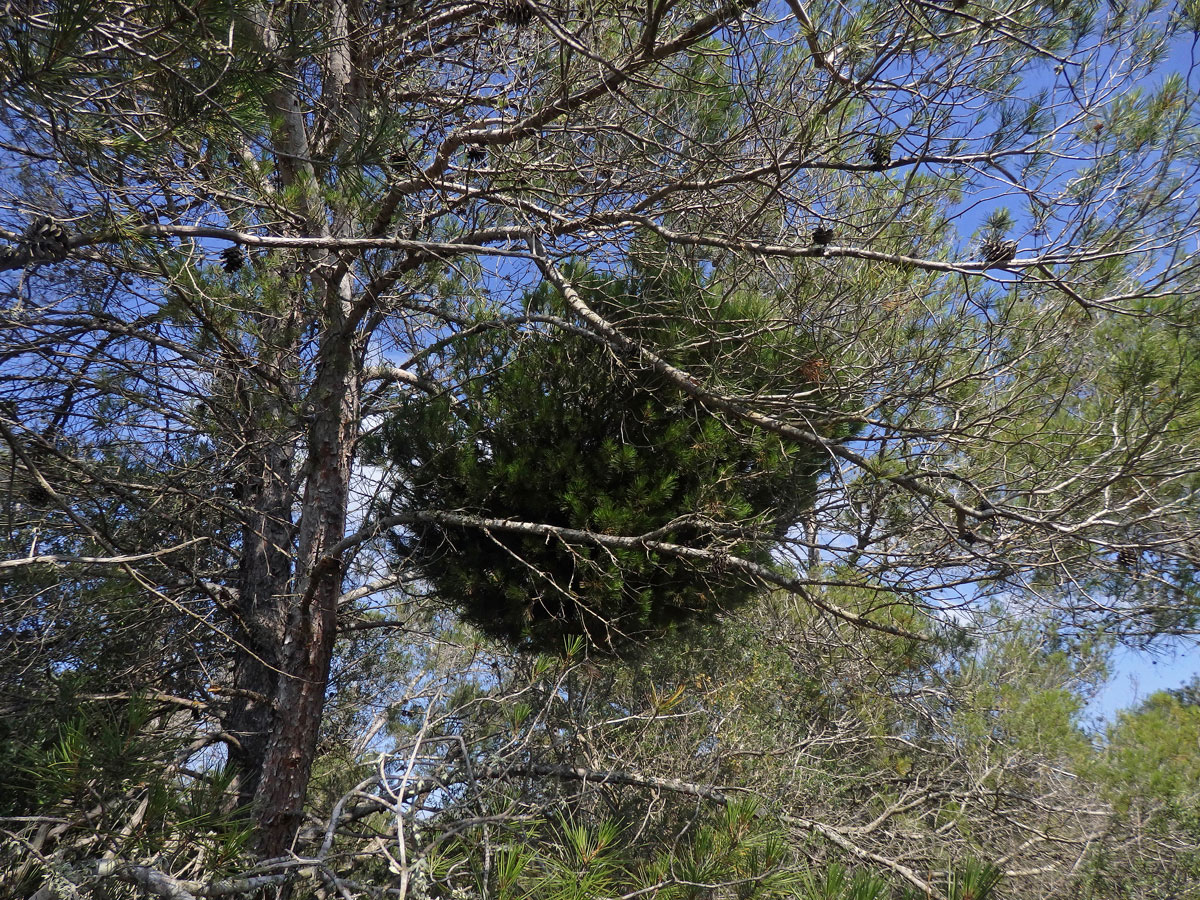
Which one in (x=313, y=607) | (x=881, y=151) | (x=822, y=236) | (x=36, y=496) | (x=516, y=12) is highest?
(x=516, y=12)

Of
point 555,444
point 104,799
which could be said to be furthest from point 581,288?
point 104,799

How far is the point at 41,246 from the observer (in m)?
2.09

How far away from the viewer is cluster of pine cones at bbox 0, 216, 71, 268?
2.07 metres

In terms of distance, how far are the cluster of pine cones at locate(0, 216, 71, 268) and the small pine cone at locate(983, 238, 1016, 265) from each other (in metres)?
2.57

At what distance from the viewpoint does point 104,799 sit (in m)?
2.18

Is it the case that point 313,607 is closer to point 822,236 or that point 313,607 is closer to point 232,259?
point 232,259

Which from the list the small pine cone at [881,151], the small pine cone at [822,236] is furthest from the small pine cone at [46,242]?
the small pine cone at [881,151]

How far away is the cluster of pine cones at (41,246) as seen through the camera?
2.07 meters

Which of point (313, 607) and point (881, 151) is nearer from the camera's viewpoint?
point (881, 151)

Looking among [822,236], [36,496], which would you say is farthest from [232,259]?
[822,236]

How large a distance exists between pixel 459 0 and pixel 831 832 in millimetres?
3307

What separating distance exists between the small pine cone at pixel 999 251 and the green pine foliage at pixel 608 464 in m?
0.65

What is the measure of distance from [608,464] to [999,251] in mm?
1415

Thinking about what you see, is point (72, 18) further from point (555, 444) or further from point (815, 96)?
point (815, 96)
